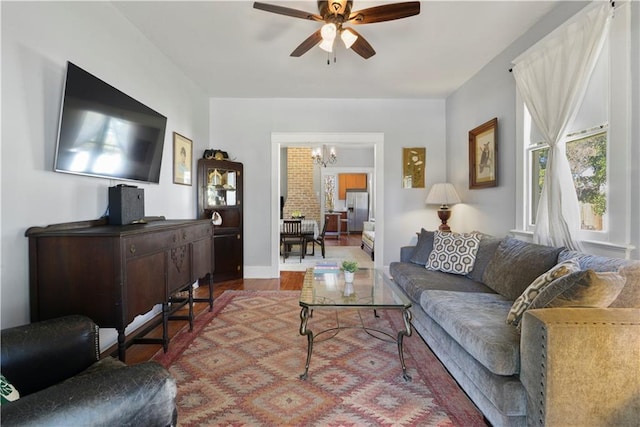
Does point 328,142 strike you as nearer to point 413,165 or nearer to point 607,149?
point 413,165

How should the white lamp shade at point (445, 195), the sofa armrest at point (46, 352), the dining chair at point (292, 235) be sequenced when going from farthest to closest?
the dining chair at point (292, 235)
the white lamp shade at point (445, 195)
the sofa armrest at point (46, 352)

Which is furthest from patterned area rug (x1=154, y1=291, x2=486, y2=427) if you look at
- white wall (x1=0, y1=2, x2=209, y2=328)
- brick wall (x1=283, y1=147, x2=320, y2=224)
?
brick wall (x1=283, y1=147, x2=320, y2=224)

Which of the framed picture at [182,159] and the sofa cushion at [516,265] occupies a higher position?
the framed picture at [182,159]

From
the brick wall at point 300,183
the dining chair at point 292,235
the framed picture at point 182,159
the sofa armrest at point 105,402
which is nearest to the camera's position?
the sofa armrest at point 105,402

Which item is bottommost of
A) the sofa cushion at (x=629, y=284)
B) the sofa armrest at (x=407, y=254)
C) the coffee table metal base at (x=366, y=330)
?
the coffee table metal base at (x=366, y=330)

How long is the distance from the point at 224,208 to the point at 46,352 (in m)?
3.29

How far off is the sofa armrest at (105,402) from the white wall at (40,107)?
3.19ft

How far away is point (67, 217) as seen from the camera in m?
2.00

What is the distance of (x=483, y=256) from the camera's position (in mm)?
2859

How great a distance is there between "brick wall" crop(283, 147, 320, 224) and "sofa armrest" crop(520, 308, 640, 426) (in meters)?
8.30

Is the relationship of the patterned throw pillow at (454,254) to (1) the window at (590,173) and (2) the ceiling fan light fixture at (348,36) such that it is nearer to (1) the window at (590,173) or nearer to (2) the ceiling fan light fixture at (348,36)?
(1) the window at (590,173)

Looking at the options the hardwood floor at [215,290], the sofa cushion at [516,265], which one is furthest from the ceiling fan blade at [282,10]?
the hardwood floor at [215,290]

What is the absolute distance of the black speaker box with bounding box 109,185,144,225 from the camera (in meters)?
2.22

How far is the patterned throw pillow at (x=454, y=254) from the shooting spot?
2.96 m
